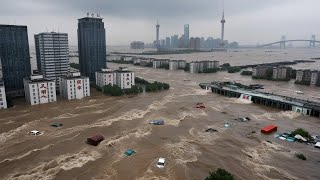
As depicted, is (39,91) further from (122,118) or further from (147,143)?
(147,143)

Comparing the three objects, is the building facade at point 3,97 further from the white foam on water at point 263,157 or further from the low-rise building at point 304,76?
the low-rise building at point 304,76

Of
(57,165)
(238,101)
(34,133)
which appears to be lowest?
(57,165)

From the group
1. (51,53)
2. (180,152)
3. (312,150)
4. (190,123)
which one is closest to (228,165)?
(180,152)

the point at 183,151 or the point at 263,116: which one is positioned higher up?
the point at 263,116

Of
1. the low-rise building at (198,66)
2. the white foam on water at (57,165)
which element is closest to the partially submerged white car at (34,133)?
the white foam on water at (57,165)

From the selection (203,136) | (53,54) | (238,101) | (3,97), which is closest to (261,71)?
(238,101)
